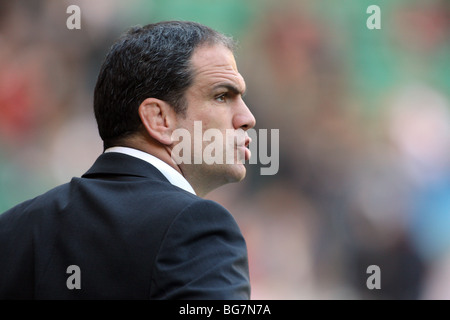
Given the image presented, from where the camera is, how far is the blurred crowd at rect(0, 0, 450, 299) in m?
4.06

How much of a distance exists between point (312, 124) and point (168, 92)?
9.30ft

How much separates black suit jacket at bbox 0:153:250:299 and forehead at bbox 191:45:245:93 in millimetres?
378

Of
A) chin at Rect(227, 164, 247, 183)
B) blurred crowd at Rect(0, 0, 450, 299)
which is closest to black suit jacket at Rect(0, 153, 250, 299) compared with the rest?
chin at Rect(227, 164, 247, 183)

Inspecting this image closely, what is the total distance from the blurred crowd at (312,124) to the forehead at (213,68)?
2424 millimetres

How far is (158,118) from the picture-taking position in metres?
1.64

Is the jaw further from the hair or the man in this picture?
the hair

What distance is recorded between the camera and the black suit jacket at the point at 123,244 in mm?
1167

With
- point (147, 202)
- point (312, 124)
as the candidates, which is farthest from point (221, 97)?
point (312, 124)

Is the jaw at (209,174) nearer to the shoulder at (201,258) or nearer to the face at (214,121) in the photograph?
the face at (214,121)

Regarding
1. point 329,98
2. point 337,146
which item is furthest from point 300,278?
point 329,98

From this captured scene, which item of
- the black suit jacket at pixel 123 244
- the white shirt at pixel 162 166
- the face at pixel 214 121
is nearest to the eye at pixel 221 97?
the face at pixel 214 121

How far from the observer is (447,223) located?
4.24 meters
